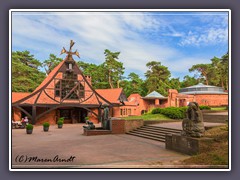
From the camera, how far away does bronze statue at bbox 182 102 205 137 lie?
811 centimetres

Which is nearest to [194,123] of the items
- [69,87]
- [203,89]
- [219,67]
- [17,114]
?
[219,67]

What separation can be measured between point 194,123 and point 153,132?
5835mm

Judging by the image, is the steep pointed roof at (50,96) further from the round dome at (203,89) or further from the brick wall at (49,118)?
the round dome at (203,89)

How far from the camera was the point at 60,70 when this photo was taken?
23.7m

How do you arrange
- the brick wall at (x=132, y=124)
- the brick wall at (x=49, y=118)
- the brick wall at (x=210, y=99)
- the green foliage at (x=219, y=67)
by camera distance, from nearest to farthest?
1. the green foliage at (x=219, y=67)
2. the brick wall at (x=132, y=124)
3. the brick wall at (x=49, y=118)
4. the brick wall at (x=210, y=99)

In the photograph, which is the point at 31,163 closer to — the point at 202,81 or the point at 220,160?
the point at 220,160

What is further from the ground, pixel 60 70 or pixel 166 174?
pixel 60 70

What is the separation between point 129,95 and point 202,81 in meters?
12.7

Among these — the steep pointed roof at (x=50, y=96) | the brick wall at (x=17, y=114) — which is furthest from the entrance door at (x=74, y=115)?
the brick wall at (x=17, y=114)

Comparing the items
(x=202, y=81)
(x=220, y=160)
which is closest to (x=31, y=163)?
(x=220, y=160)

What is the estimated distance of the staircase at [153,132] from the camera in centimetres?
1242

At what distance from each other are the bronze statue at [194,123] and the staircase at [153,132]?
3.48 meters

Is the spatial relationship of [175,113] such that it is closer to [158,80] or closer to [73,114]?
[73,114]
